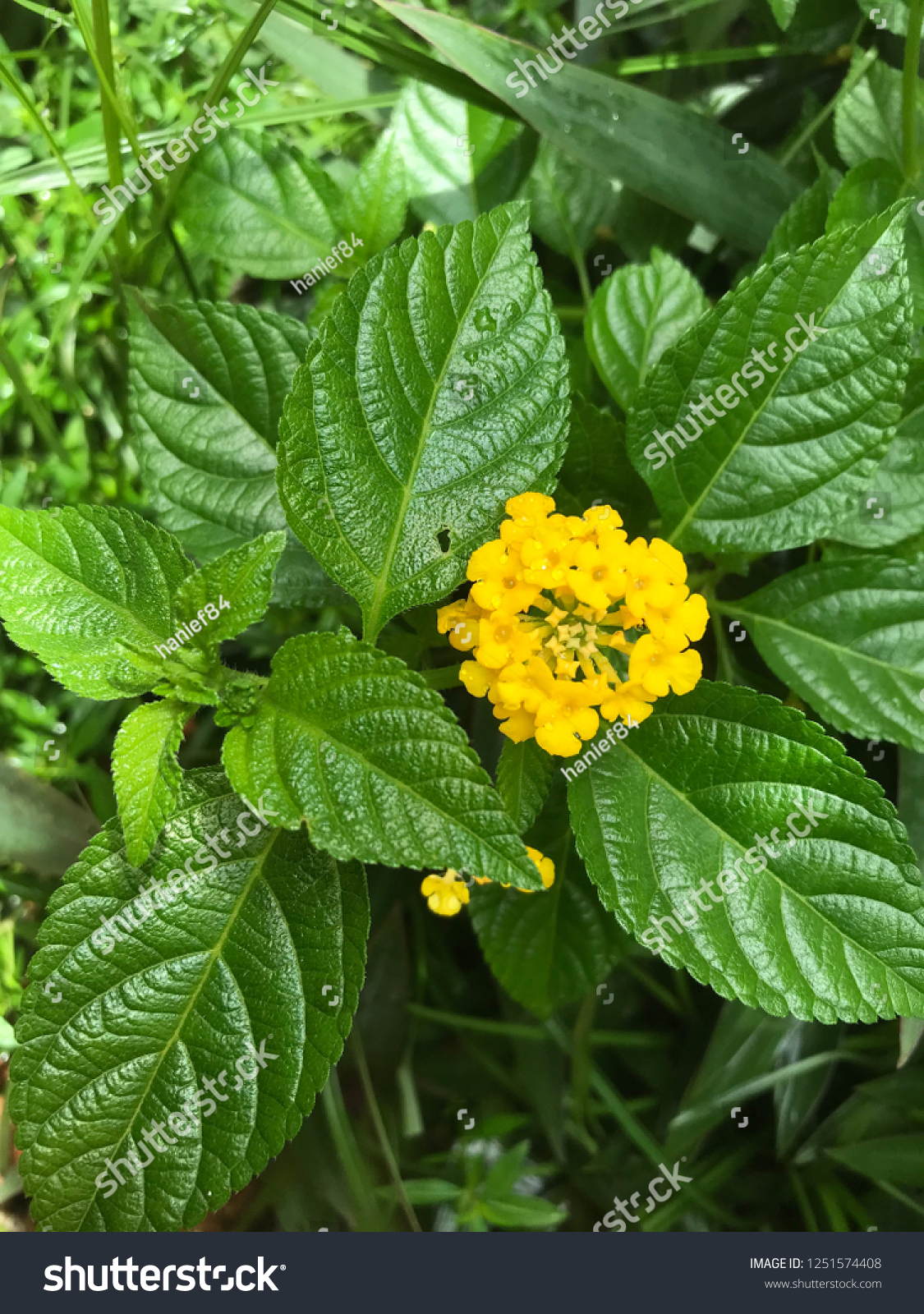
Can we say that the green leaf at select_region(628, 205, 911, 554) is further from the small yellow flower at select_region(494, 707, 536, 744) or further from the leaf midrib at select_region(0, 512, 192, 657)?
the leaf midrib at select_region(0, 512, 192, 657)

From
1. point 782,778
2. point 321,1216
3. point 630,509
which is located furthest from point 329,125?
point 321,1216

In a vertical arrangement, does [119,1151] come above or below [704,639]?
below

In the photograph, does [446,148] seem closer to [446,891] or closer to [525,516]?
[525,516]

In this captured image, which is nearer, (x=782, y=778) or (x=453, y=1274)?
(x=782, y=778)

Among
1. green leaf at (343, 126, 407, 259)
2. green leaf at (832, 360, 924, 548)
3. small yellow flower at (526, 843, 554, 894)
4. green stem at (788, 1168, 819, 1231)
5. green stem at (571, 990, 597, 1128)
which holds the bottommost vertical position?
green stem at (788, 1168, 819, 1231)

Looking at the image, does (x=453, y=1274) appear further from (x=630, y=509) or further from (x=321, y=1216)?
(x=630, y=509)

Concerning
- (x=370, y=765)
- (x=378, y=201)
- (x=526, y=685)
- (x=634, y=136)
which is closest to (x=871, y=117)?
(x=634, y=136)

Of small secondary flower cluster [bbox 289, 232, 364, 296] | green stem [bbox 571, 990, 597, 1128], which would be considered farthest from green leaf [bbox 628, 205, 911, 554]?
green stem [bbox 571, 990, 597, 1128]
